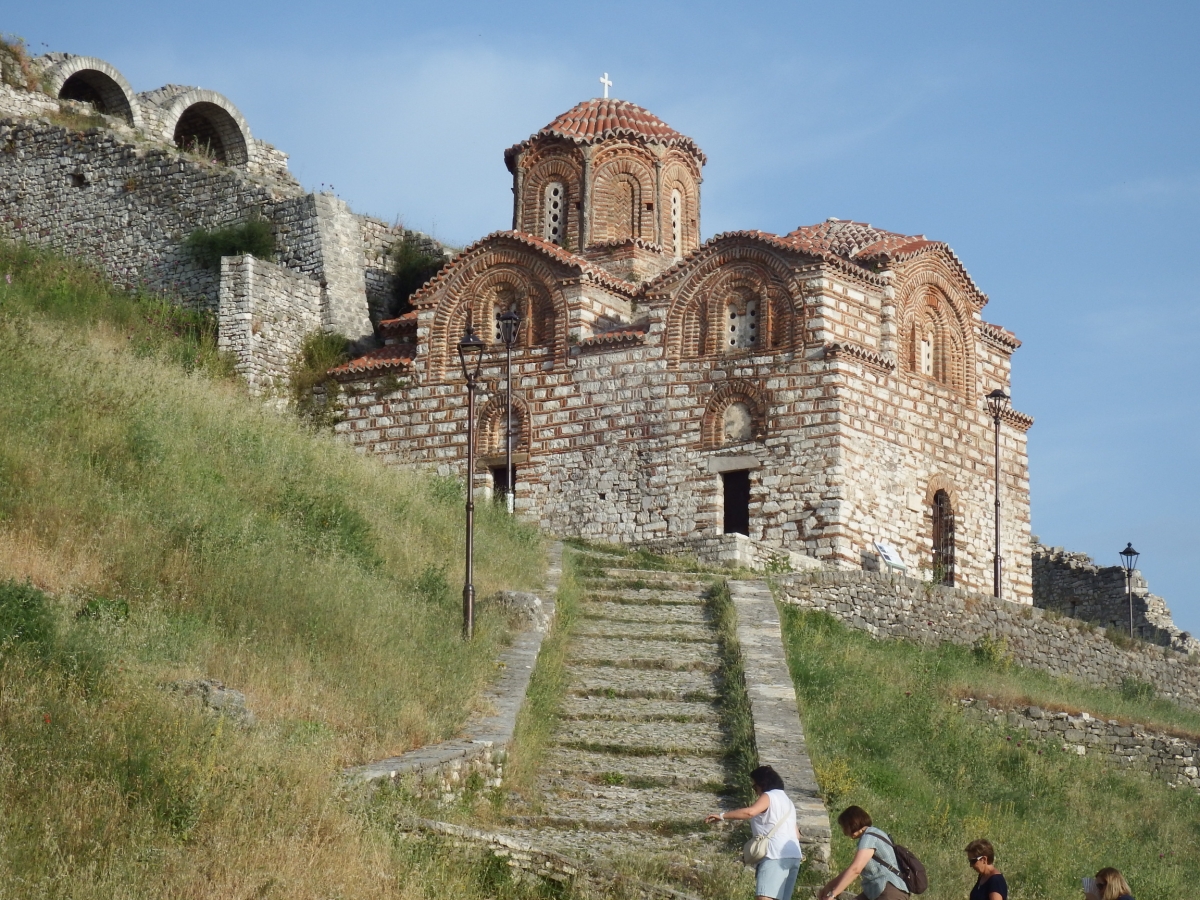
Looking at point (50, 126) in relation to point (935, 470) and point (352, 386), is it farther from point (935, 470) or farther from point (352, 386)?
point (935, 470)

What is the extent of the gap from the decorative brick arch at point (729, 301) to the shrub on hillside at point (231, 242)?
21.8ft

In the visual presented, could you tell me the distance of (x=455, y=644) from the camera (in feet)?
45.9

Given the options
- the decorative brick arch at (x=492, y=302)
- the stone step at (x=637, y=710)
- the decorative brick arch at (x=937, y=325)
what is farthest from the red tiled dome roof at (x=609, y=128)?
the stone step at (x=637, y=710)

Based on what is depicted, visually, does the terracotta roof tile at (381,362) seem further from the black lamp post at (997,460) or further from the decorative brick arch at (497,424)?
the black lamp post at (997,460)

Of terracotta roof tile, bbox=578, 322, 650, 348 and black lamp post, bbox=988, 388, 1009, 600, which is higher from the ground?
terracotta roof tile, bbox=578, 322, 650, 348

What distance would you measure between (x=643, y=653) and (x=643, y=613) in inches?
63.6

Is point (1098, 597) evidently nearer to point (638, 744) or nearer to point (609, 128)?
point (609, 128)

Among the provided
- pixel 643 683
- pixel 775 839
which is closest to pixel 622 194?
pixel 643 683

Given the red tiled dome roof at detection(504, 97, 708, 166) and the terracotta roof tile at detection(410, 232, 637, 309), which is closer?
the terracotta roof tile at detection(410, 232, 637, 309)

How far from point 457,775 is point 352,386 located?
14446 millimetres

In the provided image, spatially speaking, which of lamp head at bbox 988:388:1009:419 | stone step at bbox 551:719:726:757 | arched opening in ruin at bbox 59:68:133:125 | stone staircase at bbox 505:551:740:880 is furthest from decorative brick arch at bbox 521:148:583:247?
stone step at bbox 551:719:726:757

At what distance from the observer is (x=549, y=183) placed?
26719 mm

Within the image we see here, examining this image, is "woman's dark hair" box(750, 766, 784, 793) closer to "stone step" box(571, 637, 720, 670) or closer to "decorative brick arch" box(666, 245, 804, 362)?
"stone step" box(571, 637, 720, 670)

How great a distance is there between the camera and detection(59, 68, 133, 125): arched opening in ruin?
2934 cm
